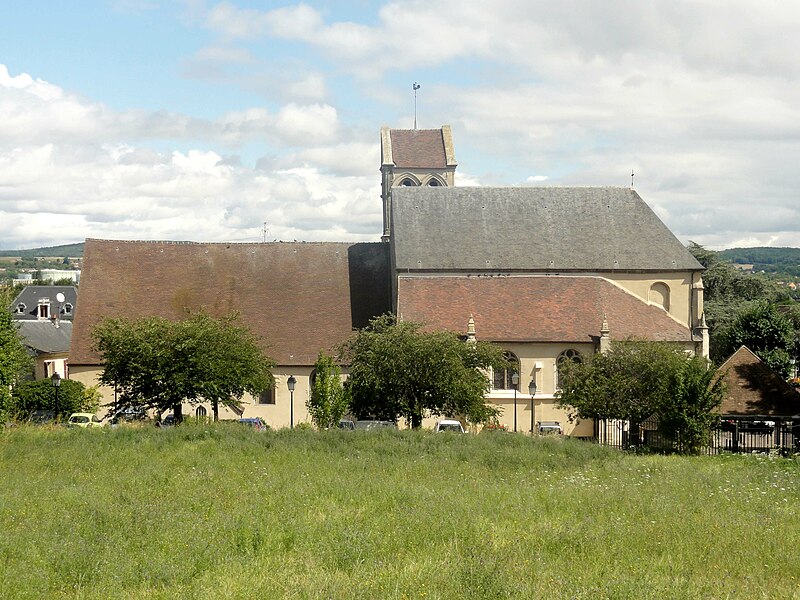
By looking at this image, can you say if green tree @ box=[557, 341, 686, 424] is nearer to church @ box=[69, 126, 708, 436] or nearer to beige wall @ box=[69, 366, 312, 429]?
church @ box=[69, 126, 708, 436]

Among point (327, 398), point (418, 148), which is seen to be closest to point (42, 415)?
point (327, 398)

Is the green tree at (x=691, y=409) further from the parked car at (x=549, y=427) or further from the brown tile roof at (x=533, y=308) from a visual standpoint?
the brown tile roof at (x=533, y=308)

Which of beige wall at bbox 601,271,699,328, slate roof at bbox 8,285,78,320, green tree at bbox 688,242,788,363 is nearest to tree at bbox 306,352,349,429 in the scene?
beige wall at bbox 601,271,699,328

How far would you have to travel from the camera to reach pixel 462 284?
3828 cm

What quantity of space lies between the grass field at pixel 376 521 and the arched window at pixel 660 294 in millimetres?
17991

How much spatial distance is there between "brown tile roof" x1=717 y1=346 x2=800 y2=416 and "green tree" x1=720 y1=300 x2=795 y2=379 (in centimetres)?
1421

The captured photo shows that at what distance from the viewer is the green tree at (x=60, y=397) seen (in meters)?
35.4

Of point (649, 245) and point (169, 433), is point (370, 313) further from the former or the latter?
point (169, 433)

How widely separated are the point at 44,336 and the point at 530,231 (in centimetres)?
3588

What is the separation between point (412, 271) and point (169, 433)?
17741 mm

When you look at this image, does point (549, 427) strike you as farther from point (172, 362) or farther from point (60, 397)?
point (60, 397)

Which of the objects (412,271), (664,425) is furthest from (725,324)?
(664,425)

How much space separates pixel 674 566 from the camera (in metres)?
12.1

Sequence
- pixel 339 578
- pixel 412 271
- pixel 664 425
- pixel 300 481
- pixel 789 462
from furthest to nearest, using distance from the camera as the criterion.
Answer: pixel 412 271 → pixel 664 425 → pixel 789 462 → pixel 300 481 → pixel 339 578
